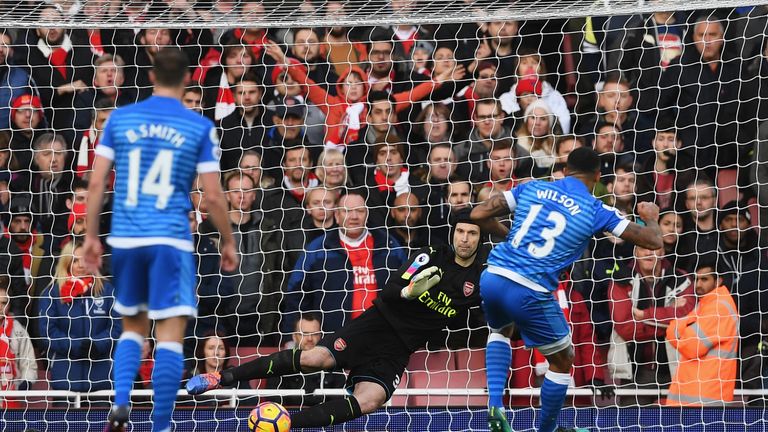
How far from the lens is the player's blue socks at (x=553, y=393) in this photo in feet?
27.3

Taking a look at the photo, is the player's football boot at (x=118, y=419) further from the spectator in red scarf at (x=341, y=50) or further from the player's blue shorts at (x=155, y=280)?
the spectator in red scarf at (x=341, y=50)

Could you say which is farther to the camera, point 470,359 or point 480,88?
point 480,88

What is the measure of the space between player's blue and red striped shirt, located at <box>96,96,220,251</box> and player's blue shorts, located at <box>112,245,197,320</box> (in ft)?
0.17

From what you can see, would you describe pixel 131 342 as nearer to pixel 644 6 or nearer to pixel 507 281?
pixel 507 281

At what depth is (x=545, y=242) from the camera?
804 centimetres

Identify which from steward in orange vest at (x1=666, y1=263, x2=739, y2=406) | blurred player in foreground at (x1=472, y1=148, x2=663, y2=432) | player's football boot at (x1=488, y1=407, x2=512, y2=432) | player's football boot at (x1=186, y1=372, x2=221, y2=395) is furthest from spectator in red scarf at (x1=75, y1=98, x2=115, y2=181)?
steward in orange vest at (x1=666, y1=263, x2=739, y2=406)

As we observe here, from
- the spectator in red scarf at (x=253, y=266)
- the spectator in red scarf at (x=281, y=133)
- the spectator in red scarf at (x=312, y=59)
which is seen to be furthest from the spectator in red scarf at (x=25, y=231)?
the spectator in red scarf at (x=312, y=59)

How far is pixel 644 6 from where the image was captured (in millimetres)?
10031

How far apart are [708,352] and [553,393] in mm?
2169

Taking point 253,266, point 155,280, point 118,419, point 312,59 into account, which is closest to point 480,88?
point 312,59

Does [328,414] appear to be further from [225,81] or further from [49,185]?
[49,185]

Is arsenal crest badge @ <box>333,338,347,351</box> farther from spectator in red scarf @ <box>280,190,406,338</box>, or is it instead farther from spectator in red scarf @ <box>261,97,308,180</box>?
spectator in red scarf @ <box>261,97,308,180</box>

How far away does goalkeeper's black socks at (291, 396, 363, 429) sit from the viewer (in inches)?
347

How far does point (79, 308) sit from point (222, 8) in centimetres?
282
